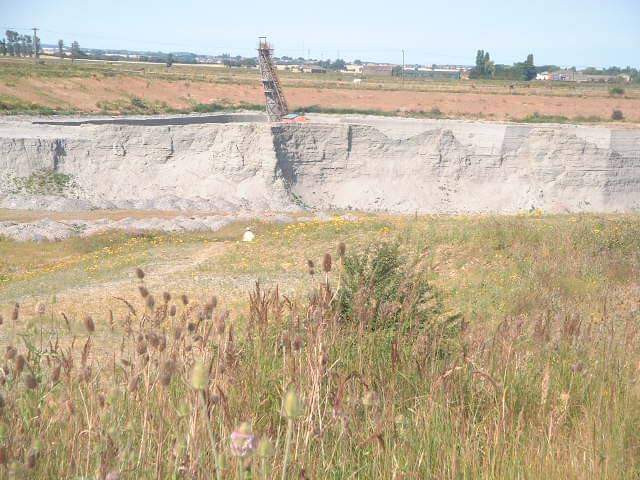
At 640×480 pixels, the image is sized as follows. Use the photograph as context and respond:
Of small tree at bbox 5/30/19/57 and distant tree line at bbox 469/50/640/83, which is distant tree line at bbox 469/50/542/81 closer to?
distant tree line at bbox 469/50/640/83

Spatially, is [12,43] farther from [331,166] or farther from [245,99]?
[331,166]

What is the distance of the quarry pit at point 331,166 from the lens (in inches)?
1384

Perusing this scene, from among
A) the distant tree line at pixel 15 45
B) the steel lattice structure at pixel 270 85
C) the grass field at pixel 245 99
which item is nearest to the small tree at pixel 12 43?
the distant tree line at pixel 15 45

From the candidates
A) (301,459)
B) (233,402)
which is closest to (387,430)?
(301,459)

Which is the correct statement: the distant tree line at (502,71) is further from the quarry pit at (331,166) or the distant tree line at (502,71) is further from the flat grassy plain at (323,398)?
the flat grassy plain at (323,398)

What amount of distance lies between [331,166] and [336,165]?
0.89ft

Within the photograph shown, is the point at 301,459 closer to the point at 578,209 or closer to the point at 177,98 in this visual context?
the point at 578,209

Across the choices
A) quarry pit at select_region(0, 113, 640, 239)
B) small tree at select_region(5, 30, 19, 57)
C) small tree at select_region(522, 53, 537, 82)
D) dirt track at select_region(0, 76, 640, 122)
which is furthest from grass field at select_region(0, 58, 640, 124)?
Result: small tree at select_region(5, 30, 19, 57)

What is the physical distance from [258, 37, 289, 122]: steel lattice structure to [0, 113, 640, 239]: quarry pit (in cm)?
466

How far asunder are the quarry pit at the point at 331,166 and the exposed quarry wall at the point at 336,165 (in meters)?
0.05

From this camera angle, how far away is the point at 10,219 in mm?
27734

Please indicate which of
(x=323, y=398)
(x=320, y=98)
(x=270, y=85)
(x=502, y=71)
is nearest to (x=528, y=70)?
(x=502, y=71)

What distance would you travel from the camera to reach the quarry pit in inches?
1384

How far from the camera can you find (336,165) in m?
38.1
